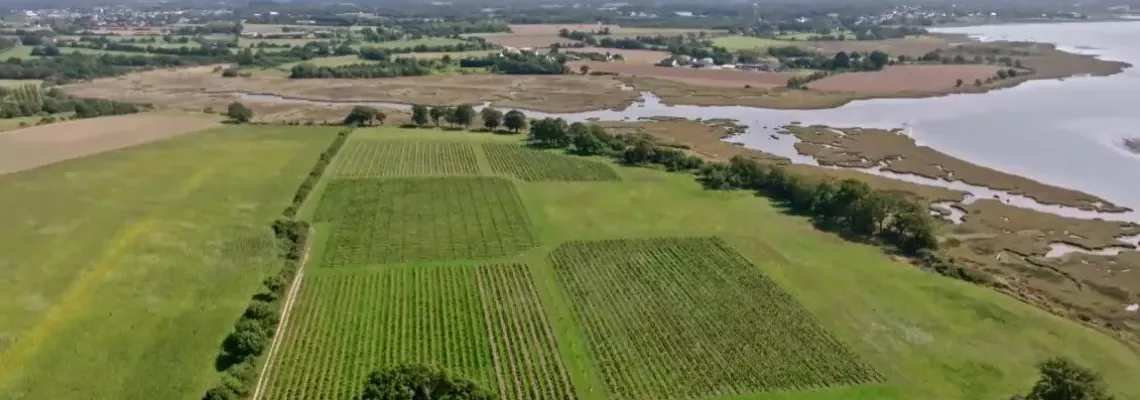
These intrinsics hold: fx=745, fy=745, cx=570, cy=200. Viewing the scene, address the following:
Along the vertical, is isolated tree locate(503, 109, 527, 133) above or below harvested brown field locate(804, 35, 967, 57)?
below

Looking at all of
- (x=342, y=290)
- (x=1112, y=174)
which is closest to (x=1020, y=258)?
(x=1112, y=174)

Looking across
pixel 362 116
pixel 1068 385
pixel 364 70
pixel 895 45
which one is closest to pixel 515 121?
pixel 362 116

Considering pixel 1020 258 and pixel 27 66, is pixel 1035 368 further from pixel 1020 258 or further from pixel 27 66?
pixel 27 66

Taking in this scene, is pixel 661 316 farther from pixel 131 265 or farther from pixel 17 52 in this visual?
pixel 17 52

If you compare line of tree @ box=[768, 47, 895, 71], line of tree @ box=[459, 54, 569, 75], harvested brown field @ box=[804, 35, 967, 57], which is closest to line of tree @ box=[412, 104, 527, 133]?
line of tree @ box=[459, 54, 569, 75]

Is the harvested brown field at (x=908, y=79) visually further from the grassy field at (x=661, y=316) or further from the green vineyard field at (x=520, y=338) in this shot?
the green vineyard field at (x=520, y=338)

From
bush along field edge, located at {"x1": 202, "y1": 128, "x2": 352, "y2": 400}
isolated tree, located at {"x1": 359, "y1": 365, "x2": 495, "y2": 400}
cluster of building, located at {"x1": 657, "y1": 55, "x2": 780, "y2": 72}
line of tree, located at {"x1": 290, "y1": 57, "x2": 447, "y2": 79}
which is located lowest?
bush along field edge, located at {"x1": 202, "y1": 128, "x2": 352, "y2": 400}

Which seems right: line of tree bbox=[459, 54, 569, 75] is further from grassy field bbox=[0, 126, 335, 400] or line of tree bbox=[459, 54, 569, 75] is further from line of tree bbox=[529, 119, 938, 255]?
grassy field bbox=[0, 126, 335, 400]
